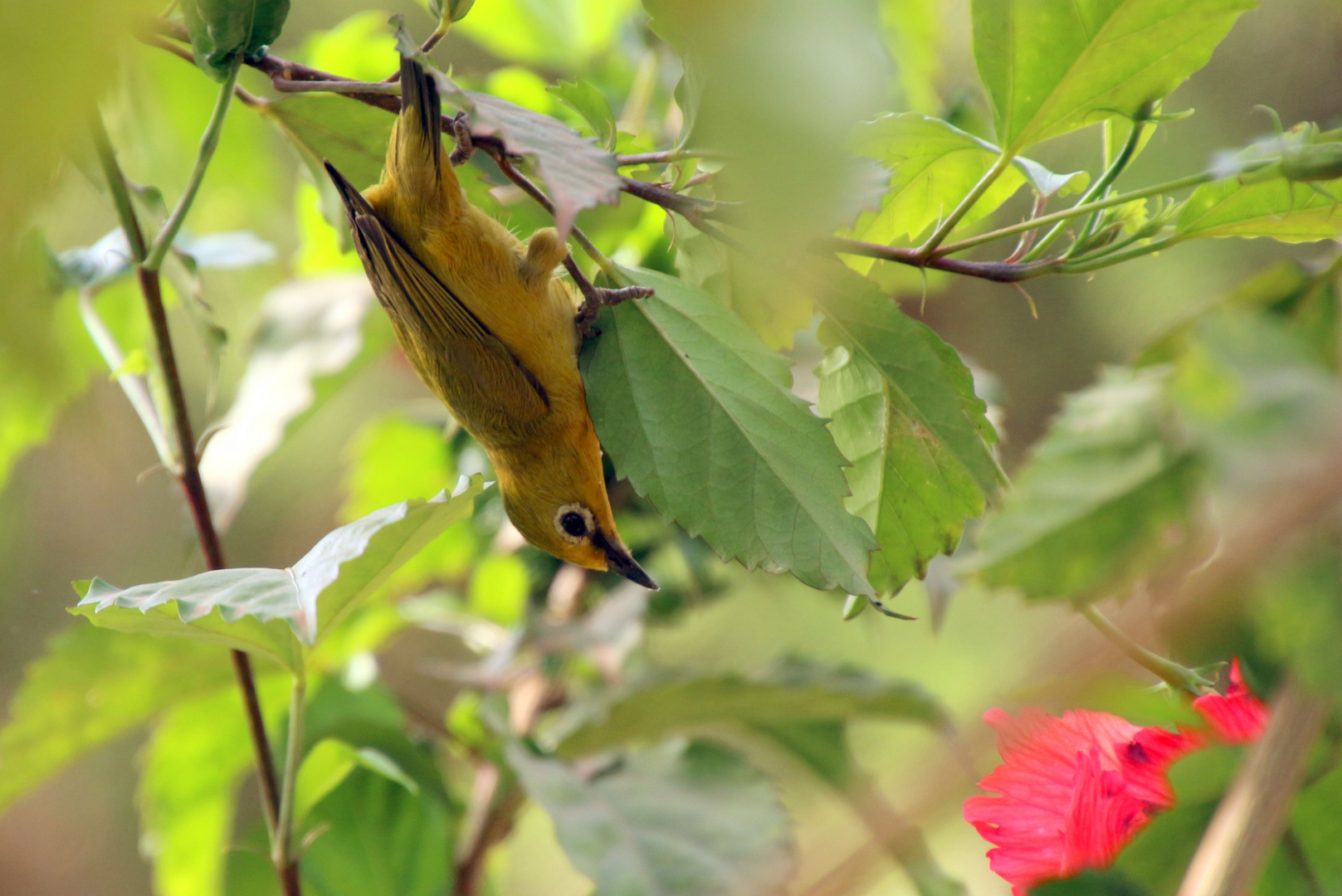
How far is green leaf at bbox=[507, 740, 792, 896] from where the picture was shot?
96 centimetres

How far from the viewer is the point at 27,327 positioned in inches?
9.8

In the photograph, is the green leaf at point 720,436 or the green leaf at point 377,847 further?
the green leaf at point 377,847

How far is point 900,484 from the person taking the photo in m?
0.68

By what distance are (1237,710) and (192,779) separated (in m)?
1.37

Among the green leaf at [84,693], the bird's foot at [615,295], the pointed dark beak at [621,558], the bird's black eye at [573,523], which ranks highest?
the bird's foot at [615,295]

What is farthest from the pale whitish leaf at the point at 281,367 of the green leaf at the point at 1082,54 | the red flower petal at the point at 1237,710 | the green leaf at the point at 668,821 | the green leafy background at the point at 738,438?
the red flower petal at the point at 1237,710

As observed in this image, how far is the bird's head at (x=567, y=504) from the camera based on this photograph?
1220mm

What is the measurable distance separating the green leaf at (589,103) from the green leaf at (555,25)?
3.93ft

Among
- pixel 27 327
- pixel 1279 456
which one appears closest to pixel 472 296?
pixel 27 327

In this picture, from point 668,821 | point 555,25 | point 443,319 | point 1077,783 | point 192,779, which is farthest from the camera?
point 555,25

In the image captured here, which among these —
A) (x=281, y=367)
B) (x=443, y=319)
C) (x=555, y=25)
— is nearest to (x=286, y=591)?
(x=443, y=319)

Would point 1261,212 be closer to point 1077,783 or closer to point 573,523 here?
point 1077,783

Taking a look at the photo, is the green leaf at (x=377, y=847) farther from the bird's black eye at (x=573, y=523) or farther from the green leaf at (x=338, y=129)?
the green leaf at (x=338, y=129)

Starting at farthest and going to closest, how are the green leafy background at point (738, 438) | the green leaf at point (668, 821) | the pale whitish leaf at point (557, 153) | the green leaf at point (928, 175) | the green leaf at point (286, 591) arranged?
the green leaf at point (668, 821), the green leaf at point (928, 175), the green leaf at point (286, 591), the pale whitish leaf at point (557, 153), the green leafy background at point (738, 438)
